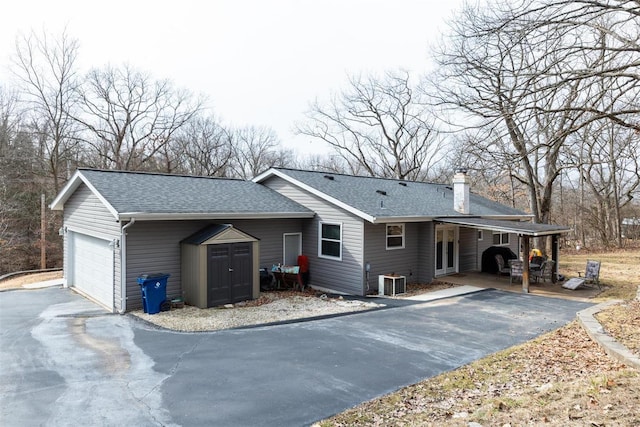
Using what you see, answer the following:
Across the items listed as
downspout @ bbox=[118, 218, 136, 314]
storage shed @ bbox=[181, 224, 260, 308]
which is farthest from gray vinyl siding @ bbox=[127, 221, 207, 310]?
storage shed @ bbox=[181, 224, 260, 308]

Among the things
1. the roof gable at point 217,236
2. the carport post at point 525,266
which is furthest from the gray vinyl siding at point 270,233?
the carport post at point 525,266

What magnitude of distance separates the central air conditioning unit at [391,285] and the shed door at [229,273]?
13.4ft

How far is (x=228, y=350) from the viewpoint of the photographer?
24.8 ft

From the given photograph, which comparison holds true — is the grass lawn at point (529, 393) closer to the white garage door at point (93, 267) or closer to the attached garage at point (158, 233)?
the attached garage at point (158, 233)

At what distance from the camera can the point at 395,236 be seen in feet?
46.3

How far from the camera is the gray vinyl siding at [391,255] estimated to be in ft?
43.4

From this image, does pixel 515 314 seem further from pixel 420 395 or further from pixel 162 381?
pixel 162 381

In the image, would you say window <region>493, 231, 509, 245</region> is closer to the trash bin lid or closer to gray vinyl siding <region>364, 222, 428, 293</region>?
gray vinyl siding <region>364, 222, 428, 293</region>

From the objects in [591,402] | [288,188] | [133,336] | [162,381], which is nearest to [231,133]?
[288,188]

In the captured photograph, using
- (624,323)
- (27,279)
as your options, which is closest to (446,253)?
(624,323)

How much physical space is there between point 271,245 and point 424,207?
5836 mm

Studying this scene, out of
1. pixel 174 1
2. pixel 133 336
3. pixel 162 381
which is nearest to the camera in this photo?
pixel 162 381

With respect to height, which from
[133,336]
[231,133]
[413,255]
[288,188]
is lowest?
[133,336]

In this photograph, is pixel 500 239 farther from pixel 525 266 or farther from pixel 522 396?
pixel 522 396
